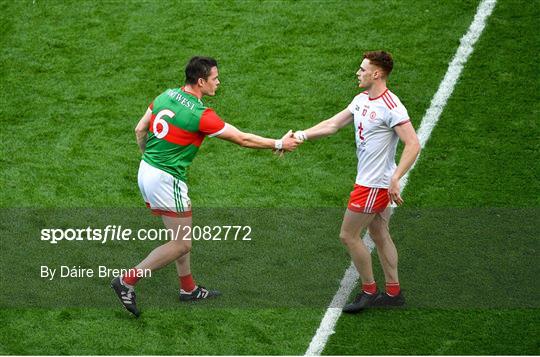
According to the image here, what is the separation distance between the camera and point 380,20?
13000 mm

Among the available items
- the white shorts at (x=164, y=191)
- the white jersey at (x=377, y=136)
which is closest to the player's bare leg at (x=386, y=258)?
the white jersey at (x=377, y=136)

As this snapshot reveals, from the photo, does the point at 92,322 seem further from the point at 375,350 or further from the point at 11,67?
the point at 11,67

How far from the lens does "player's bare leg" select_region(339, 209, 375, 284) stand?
8516mm

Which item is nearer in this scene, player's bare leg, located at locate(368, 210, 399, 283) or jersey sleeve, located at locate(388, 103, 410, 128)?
jersey sleeve, located at locate(388, 103, 410, 128)

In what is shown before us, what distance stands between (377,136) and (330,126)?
0.61 m

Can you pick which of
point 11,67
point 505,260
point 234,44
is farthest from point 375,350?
point 11,67

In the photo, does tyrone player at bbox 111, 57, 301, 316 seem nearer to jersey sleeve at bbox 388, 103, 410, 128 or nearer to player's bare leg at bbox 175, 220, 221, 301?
player's bare leg at bbox 175, 220, 221, 301

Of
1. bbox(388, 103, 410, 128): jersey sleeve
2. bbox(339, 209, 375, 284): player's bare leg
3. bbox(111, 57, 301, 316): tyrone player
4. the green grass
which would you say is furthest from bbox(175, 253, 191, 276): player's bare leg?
bbox(388, 103, 410, 128): jersey sleeve

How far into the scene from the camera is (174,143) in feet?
27.8

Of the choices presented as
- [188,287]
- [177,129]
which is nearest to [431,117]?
[188,287]

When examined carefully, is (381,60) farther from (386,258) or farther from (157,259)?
(157,259)

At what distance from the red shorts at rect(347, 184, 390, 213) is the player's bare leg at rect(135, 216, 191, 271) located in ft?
4.48

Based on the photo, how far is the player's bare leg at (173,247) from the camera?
8.62m

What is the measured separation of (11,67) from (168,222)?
478 cm
